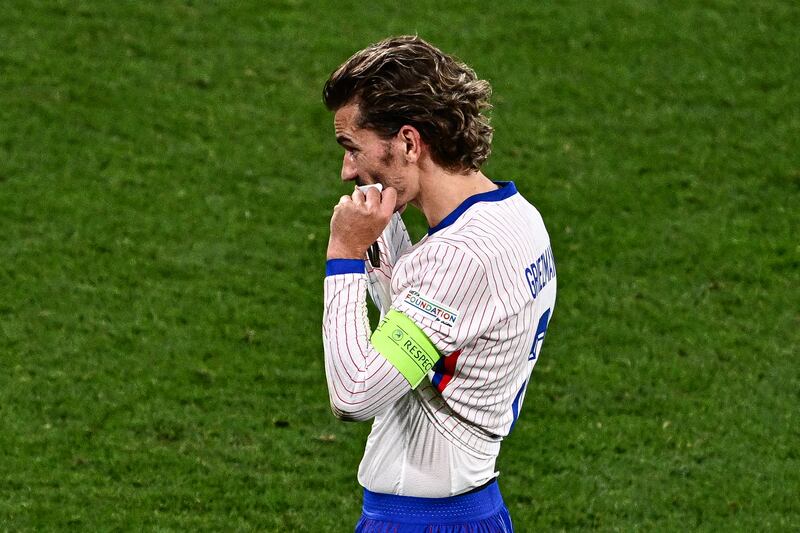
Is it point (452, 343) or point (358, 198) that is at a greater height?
point (358, 198)

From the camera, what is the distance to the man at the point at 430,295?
129 inches

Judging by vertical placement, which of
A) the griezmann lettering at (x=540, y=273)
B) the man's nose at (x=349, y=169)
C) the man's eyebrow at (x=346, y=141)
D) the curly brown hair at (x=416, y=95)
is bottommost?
the griezmann lettering at (x=540, y=273)

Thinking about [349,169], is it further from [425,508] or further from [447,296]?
[425,508]

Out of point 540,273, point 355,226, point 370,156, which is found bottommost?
point 540,273

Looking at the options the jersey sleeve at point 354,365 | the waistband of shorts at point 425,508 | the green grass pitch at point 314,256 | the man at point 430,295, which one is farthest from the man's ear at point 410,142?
the green grass pitch at point 314,256

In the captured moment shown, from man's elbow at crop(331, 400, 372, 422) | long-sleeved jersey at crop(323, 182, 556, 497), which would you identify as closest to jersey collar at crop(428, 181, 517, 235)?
long-sleeved jersey at crop(323, 182, 556, 497)

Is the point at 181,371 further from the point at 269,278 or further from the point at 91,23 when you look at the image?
the point at 91,23

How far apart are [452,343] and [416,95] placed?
2.26ft

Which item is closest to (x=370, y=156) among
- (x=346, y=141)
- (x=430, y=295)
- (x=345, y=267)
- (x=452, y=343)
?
(x=346, y=141)

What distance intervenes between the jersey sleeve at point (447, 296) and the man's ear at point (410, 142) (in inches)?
12.5

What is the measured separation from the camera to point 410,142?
3502 millimetres

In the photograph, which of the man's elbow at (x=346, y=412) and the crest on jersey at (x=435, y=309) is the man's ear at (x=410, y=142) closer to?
the crest on jersey at (x=435, y=309)

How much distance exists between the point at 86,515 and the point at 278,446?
3.70 feet

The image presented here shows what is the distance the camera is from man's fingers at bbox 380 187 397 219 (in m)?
3.46
